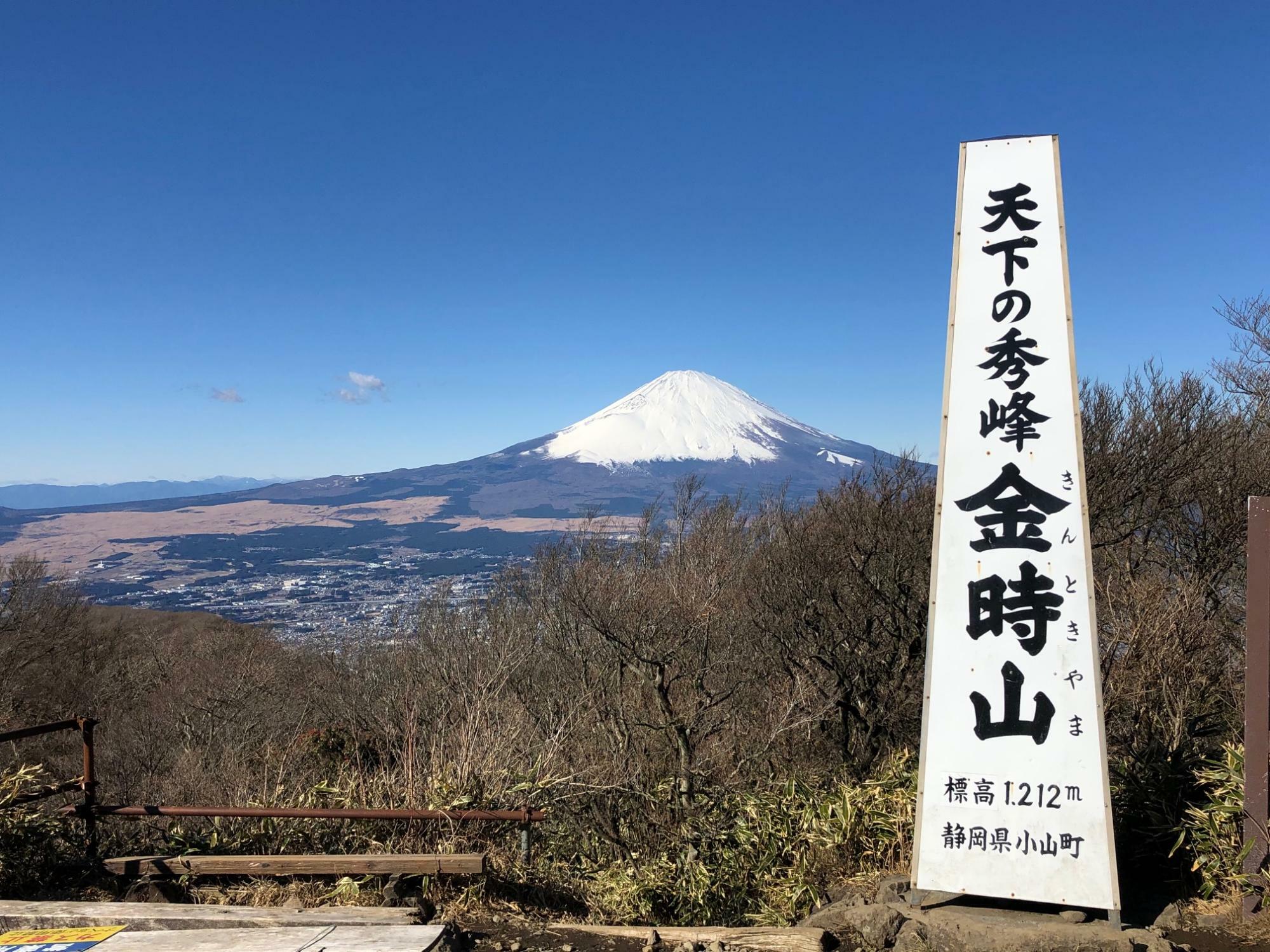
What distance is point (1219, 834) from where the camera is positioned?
424 cm

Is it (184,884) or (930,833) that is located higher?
(930,833)

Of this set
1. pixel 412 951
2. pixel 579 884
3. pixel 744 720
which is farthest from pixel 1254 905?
pixel 744 720

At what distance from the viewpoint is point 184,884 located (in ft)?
14.2

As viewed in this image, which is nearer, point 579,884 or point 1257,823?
point 1257,823

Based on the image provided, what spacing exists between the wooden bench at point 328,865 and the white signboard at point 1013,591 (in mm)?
2317

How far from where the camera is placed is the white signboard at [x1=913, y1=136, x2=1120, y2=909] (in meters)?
3.79

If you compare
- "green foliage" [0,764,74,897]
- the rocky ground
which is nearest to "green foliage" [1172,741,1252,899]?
the rocky ground

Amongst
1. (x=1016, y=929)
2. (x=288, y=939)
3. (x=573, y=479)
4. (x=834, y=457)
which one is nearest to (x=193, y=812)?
(x=288, y=939)

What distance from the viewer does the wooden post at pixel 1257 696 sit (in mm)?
3928

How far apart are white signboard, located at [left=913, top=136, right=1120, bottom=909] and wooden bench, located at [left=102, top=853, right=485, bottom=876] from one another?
232 cm

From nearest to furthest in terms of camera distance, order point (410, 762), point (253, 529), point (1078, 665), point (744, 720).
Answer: point (1078, 665) < point (410, 762) < point (744, 720) < point (253, 529)

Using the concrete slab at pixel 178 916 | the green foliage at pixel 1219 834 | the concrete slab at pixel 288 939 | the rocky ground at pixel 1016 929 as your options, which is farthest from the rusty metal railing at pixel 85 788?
A: the green foliage at pixel 1219 834

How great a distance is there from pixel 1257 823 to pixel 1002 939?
1.51 meters

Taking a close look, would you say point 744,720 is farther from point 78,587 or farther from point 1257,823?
point 78,587
